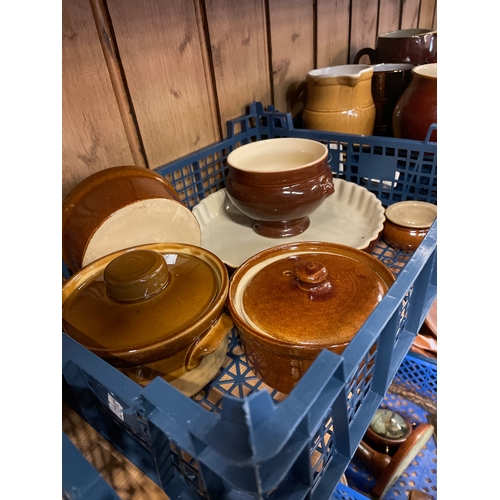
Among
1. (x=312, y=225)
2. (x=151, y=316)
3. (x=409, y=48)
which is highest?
(x=409, y=48)

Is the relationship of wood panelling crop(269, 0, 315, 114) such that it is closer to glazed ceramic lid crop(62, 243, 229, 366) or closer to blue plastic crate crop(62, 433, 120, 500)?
glazed ceramic lid crop(62, 243, 229, 366)

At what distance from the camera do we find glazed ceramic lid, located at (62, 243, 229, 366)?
42 centimetres

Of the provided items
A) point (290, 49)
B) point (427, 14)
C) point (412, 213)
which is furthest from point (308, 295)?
point (427, 14)

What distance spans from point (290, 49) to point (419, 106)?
39cm

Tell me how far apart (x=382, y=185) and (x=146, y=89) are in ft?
1.76

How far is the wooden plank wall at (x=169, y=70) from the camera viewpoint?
619 millimetres

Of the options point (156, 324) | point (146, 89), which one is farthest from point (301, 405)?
point (146, 89)

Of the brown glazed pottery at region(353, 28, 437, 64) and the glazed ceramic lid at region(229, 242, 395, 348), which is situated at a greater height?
the brown glazed pottery at region(353, 28, 437, 64)

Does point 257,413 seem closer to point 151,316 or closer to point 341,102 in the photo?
point 151,316

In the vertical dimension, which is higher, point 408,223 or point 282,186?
point 282,186

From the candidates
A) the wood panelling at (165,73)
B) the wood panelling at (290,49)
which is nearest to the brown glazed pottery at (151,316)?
the wood panelling at (165,73)

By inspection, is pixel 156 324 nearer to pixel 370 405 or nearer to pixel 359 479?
pixel 370 405

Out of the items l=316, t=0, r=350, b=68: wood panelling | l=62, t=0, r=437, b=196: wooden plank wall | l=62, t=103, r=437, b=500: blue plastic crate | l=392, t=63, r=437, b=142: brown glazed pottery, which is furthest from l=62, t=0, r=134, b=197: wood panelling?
l=316, t=0, r=350, b=68: wood panelling

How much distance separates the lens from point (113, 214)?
560 millimetres
